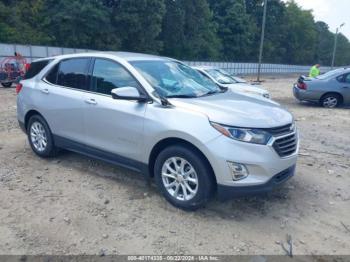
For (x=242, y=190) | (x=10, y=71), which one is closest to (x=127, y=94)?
(x=242, y=190)

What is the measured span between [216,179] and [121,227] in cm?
114

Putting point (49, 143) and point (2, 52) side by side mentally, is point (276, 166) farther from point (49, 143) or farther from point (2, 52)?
point (2, 52)

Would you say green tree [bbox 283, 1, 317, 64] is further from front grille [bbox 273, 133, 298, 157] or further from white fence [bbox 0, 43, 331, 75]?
front grille [bbox 273, 133, 298, 157]

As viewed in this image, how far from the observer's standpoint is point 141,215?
4.04 meters

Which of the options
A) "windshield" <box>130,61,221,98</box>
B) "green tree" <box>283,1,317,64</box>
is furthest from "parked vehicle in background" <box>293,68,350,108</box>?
"green tree" <box>283,1,317,64</box>

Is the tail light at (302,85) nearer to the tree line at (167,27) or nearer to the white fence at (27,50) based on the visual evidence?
the white fence at (27,50)

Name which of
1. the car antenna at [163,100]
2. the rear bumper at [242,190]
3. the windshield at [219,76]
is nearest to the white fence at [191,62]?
the windshield at [219,76]

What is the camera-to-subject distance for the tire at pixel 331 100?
1280 centimetres

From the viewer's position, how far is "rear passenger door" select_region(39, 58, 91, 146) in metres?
4.99

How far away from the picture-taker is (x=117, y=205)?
427 centimetres

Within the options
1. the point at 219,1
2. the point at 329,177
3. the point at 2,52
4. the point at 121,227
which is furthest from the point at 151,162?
the point at 219,1

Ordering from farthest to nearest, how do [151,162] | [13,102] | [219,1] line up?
[219,1] → [13,102] → [151,162]

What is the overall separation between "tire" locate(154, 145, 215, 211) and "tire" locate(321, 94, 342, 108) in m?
10.4

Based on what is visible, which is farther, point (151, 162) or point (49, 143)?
point (49, 143)
